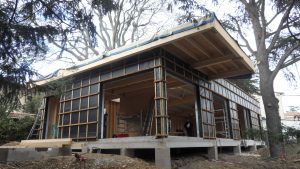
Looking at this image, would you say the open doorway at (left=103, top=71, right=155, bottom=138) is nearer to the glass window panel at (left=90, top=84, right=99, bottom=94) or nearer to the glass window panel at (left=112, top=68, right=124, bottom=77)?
the glass window panel at (left=90, top=84, right=99, bottom=94)

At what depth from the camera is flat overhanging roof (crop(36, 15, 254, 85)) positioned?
8.14 metres

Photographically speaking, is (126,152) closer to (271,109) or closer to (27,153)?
(27,153)

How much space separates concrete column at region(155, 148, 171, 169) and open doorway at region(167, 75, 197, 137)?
13.3 ft

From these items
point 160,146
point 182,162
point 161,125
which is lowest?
point 182,162

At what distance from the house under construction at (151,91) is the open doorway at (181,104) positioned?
5.5 inches

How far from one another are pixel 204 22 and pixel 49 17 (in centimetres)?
423

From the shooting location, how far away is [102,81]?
1070 cm

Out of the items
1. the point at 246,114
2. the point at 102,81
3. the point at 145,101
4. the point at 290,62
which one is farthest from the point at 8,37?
the point at 246,114

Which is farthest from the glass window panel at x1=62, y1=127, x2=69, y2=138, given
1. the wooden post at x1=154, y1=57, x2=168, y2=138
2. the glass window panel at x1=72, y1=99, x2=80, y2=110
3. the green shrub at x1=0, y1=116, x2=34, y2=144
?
the green shrub at x1=0, y1=116, x2=34, y2=144

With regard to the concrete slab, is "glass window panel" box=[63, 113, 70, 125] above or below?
above

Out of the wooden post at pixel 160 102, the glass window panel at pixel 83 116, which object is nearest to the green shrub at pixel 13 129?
the glass window panel at pixel 83 116

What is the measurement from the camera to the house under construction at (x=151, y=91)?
27.8 feet

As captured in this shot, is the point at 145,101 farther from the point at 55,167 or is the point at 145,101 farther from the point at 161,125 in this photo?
the point at 55,167

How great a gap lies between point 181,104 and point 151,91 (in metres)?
3.69
